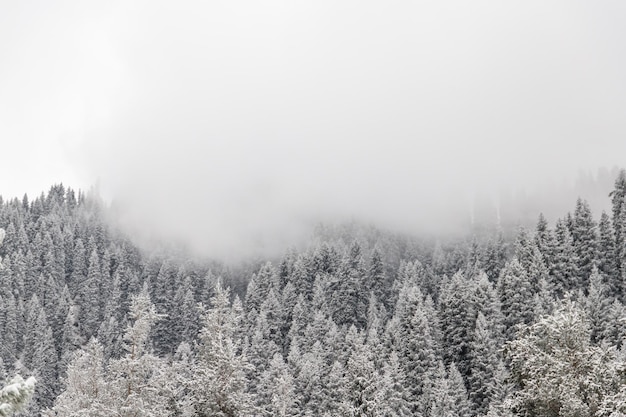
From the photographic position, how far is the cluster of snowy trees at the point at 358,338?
24.0 metres

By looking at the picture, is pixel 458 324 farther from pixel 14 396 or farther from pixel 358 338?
pixel 14 396

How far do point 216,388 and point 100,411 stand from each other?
5.00 meters

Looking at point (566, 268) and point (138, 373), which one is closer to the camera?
point (138, 373)

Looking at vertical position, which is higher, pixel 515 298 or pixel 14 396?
pixel 515 298

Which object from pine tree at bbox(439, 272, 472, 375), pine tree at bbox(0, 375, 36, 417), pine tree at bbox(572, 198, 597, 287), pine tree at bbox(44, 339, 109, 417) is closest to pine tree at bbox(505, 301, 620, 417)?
pine tree at bbox(44, 339, 109, 417)

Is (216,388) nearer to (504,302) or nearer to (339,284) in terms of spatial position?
(504,302)

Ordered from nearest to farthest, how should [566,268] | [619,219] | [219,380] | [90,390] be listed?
[219,380] → [90,390] → [566,268] → [619,219]

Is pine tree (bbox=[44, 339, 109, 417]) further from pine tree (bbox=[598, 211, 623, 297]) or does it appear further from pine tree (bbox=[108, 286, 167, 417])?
pine tree (bbox=[598, 211, 623, 297])

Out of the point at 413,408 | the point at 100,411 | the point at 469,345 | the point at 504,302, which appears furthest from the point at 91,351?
the point at 504,302

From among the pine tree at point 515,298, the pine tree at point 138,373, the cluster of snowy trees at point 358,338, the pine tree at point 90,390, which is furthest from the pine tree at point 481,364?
the pine tree at point 138,373

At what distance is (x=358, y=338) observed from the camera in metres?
68.9

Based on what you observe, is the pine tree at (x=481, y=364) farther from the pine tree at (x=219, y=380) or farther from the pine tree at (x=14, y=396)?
the pine tree at (x=14, y=396)

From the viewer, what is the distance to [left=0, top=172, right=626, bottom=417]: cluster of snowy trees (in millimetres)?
23984

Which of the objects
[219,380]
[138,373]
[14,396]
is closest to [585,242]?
[219,380]
